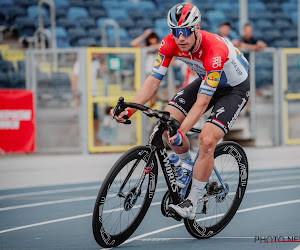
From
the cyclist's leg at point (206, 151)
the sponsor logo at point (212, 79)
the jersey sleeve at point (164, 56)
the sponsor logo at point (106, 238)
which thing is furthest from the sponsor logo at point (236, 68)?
the sponsor logo at point (106, 238)

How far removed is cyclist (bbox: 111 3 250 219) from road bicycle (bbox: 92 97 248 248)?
14cm

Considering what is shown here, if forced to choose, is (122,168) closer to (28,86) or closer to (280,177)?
(280,177)

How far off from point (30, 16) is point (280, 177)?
1524cm

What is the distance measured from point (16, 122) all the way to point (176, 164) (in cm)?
749

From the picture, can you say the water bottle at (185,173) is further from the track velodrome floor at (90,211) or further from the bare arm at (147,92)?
the bare arm at (147,92)

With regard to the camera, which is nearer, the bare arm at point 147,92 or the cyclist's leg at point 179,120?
the bare arm at point 147,92

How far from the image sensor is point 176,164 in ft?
17.6

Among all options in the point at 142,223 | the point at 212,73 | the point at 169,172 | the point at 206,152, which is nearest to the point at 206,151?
the point at 206,152

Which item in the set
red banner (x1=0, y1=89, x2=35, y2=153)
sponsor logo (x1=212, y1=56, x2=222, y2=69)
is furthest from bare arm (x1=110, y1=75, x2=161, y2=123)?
red banner (x1=0, y1=89, x2=35, y2=153)

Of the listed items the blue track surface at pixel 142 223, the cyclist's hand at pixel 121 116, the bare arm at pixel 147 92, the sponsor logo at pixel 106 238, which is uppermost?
the bare arm at pixel 147 92

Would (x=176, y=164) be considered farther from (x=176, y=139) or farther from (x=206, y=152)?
(x=176, y=139)

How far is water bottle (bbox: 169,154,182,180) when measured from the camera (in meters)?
5.33

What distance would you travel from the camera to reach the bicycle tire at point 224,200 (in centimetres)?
554

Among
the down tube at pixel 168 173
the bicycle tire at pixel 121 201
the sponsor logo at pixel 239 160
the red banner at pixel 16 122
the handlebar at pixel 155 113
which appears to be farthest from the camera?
the red banner at pixel 16 122
